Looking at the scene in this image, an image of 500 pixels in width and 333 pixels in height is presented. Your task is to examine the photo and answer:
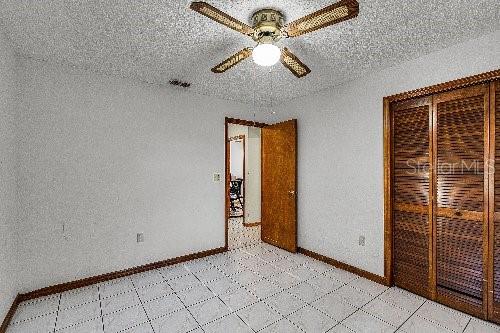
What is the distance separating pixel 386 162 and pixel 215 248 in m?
2.71

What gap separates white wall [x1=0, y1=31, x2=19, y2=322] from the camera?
212cm

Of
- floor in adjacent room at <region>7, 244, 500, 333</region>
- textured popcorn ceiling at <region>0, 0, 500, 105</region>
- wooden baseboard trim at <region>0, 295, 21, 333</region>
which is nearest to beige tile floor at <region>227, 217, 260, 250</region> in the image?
floor in adjacent room at <region>7, 244, 500, 333</region>

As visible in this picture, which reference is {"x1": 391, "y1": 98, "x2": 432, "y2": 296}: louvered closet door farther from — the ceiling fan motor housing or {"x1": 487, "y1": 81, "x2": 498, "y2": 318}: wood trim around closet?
the ceiling fan motor housing

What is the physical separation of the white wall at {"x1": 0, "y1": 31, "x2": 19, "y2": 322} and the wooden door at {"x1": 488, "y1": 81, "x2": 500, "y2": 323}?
4093 mm

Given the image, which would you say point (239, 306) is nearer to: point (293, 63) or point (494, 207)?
point (293, 63)

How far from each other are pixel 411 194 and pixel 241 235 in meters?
3.22

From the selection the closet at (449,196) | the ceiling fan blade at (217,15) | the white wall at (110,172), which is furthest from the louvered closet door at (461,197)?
the white wall at (110,172)

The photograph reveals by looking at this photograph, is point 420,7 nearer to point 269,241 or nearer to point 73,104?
point 73,104

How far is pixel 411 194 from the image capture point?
2.82 m

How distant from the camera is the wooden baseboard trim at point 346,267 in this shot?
3.03 m

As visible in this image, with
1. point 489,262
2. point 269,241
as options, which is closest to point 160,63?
point 269,241

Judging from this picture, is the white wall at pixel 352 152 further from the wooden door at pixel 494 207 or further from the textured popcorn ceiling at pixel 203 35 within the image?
the wooden door at pixel 494 207

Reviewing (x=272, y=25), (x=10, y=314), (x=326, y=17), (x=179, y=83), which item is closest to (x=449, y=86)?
(x=326, y=17)

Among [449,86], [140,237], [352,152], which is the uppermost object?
[449,86]
